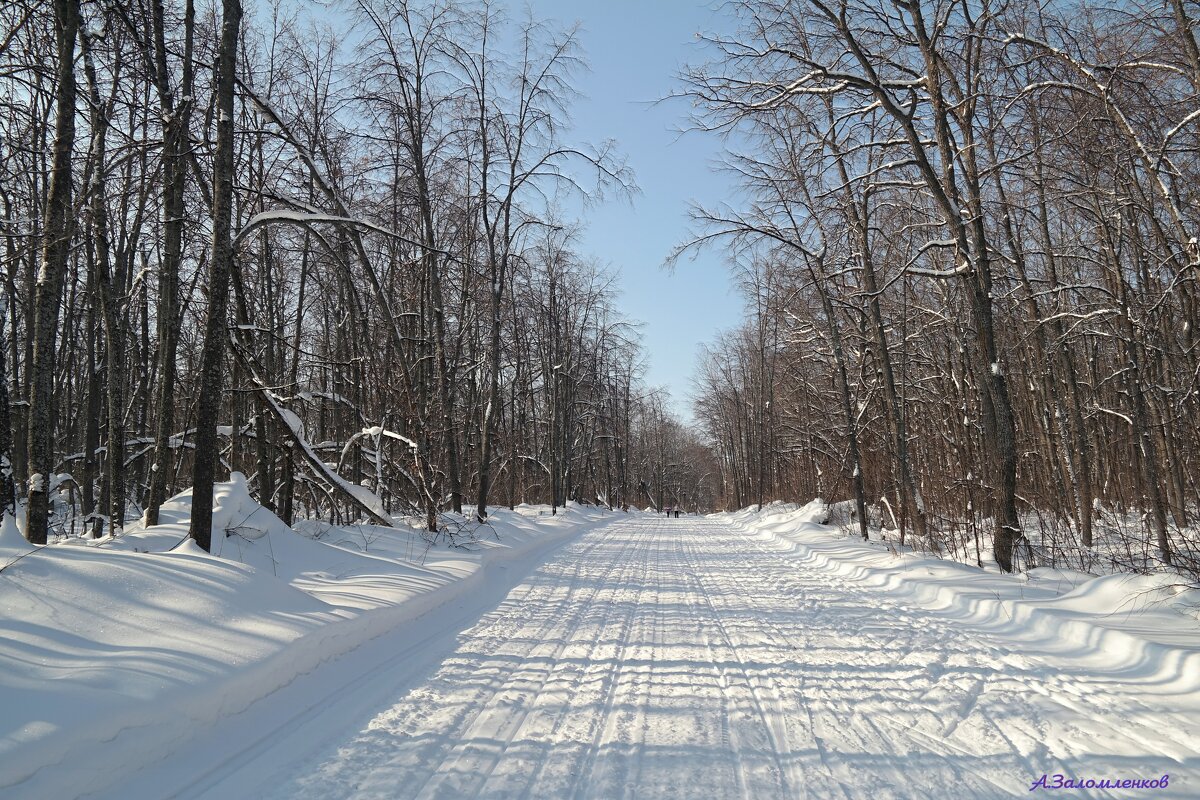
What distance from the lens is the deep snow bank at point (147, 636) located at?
318 cm

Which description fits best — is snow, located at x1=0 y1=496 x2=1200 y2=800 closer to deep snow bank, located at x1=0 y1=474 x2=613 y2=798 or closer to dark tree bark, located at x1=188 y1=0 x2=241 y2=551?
deep snow bank, located at x1=0 y1=474 x2=613 y2=798

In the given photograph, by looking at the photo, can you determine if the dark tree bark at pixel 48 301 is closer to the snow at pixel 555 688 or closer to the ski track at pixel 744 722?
the snow at pixel 555 688

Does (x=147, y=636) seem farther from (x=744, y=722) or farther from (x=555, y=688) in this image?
(x=744, y=722)

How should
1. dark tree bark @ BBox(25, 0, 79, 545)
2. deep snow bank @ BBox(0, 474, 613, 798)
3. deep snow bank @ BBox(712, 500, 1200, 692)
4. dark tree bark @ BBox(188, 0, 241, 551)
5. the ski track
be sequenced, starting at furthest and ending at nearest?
dark tree bark @ BBox(188, 0, 241, 551) < dark tree bark @ BBox(25, 0, 79, 545) < deep snow bank @ BBox(712, 500, 1200, 692) < the ski track < deep snow bank @ BBox(0, 474, 613, 798)

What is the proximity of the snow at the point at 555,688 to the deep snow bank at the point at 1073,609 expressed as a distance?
0.04 m

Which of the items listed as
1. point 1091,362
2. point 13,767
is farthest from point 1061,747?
point 1091,362

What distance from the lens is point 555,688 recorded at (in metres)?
4.76

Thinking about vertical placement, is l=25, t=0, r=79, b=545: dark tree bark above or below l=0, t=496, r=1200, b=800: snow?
above

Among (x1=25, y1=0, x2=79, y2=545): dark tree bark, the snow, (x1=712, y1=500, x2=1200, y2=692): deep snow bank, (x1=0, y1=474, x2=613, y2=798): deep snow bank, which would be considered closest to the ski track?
the snow

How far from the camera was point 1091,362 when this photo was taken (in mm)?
18266

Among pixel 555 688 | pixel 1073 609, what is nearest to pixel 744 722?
pixel 555 688

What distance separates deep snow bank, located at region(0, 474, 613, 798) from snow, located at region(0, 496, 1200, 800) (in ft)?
0.06

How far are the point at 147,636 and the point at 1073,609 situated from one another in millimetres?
8459

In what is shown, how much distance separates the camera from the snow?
332 centimetres
